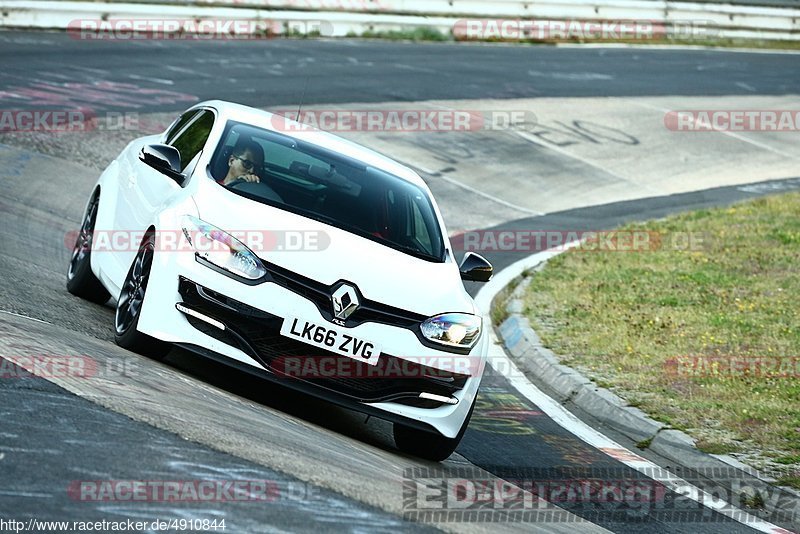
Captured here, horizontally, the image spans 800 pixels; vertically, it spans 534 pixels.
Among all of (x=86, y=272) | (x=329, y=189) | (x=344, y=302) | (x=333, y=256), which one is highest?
(x=329, y=189)

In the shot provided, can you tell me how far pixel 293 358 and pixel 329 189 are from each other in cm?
163

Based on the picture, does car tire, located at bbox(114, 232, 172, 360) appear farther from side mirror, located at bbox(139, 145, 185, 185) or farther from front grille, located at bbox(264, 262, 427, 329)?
front grille, located at bbox(264, 262, 427, 329)

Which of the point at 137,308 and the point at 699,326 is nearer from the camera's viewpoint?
the point at 137,308

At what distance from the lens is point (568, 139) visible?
2212cm

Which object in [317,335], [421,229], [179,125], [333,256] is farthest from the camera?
[179,125]

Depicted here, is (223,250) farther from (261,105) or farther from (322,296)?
(261,105)

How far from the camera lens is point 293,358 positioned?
653 centimetres

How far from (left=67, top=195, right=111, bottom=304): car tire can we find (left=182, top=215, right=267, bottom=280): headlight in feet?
6.91

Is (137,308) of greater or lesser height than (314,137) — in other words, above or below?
below

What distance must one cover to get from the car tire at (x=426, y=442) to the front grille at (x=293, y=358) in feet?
1.06

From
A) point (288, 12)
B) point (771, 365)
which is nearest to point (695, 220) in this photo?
point (771, 365)

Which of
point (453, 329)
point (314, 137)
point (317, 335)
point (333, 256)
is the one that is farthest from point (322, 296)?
point (314, 137)

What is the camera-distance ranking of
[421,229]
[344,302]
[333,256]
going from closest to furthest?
[344,302] < [333,256] < [421,229]

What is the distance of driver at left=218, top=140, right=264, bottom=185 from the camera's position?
7.60m
